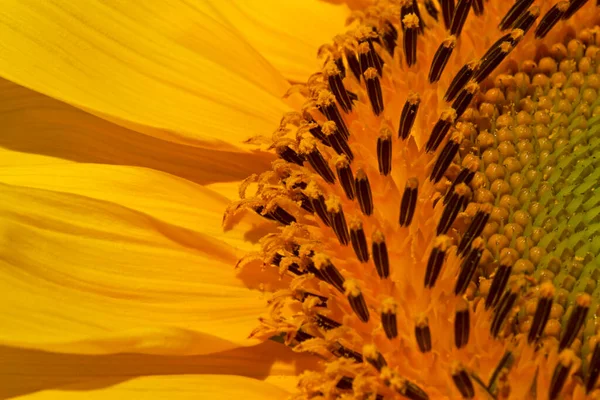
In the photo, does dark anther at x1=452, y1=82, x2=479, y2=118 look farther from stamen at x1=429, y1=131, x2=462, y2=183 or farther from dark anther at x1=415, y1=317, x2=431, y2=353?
dark anther at x1=415, y1=317, x2=431, y2=353

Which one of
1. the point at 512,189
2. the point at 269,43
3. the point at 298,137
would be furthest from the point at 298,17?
the point at 512,189

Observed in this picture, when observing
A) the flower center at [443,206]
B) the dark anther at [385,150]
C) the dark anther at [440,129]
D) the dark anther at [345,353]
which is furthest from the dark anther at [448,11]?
the dark anther at [345,353]

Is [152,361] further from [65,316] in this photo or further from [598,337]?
[598,337]

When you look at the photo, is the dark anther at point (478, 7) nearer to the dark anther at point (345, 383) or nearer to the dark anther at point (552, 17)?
the dark anther at point (552, 17)

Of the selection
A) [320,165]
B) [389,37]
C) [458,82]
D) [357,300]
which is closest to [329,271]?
[357,300]

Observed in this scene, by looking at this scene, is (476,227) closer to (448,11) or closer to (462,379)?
(462,379)

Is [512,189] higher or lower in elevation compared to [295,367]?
higher
